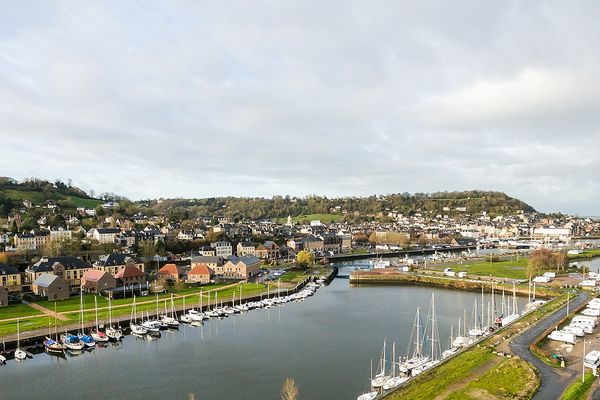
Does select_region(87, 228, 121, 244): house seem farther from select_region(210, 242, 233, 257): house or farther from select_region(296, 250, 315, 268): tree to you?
select_region(296, 250, 315, 268): tree

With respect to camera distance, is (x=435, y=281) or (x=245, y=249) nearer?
(x=435, y=281)

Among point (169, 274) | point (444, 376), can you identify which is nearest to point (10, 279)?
point (169, 274)

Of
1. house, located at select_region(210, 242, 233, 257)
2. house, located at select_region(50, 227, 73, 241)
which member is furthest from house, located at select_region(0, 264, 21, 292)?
house, located at select_region(210, 242, 233, 257)

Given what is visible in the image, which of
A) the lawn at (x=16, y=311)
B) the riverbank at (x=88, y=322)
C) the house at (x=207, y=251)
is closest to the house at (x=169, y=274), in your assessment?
the riverbank at (x=88, y=322)

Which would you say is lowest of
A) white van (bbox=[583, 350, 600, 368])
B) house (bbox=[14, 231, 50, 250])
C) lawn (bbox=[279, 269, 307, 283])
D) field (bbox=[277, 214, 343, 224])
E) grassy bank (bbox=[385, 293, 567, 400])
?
lawn (bbox=[279, 269, 307, 283])

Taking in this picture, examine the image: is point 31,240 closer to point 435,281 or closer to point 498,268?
point 435,281

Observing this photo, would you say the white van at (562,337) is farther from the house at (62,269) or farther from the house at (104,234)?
the house at (104,234)

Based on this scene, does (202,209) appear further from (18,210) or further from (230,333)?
(230,333)
